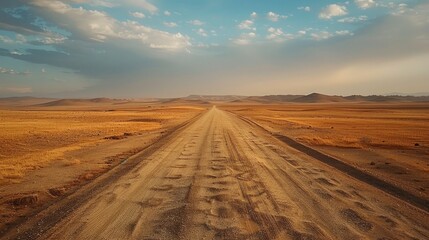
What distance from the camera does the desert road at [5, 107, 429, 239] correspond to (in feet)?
20.5

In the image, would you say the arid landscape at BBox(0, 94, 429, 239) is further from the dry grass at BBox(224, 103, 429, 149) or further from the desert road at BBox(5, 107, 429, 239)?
the dry grass at BBox(224, 103, 429, 149)

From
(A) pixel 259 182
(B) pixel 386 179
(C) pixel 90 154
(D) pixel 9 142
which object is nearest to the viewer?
(A) pixel 259 182

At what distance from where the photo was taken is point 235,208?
7.58 m

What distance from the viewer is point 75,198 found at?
28.1 ft

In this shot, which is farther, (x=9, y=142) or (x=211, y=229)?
(x=9, y=142)

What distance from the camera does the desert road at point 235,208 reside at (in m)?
6.24

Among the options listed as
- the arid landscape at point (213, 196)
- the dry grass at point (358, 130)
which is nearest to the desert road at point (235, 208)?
the arid landscape at point (213, 196)

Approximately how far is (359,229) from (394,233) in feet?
2.04

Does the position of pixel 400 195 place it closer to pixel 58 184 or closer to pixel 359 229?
pixel 359 229

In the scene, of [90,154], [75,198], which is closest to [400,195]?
[75,198]

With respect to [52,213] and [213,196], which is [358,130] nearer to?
[213,196]

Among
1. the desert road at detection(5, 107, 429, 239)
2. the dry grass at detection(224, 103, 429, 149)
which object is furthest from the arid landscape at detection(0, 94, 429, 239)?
the dry grass at detection(224, 103, 429, 149)

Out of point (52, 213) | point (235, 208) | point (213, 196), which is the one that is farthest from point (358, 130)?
point (52, 213)

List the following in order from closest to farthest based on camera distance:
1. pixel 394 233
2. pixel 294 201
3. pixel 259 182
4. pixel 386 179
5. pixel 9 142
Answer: pixel 394 233 < pixel 294 201 < pixel 259 182 < pixel 386 179 < pixel 9 142
